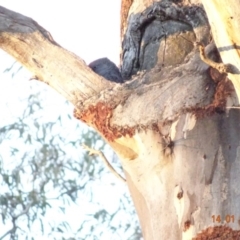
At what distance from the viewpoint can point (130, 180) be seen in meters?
1.66

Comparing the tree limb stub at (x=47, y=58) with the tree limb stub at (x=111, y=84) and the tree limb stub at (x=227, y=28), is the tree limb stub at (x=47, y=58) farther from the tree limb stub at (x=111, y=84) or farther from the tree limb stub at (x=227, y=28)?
the tree limb stub at (x=227, y=28)

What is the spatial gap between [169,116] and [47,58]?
1.22 ft

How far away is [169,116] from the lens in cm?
156

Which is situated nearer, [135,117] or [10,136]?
[135,117]

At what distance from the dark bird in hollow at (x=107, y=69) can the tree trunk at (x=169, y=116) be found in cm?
7

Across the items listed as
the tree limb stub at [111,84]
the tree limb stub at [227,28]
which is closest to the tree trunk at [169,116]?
the tree limb stub at [111,84]

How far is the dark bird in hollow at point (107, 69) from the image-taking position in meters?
1.78

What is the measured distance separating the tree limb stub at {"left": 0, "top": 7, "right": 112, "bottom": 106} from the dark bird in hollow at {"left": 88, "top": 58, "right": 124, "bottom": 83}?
108mm

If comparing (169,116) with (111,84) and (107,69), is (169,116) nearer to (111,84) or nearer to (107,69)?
(111,84)

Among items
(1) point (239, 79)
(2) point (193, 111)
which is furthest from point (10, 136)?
(1) point (239, 79)

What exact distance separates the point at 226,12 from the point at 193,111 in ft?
1.31

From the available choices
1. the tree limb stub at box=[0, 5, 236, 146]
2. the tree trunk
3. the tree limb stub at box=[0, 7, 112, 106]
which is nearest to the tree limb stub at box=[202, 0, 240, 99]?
the tree trunk

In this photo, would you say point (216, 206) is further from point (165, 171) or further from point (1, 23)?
point (1, 23)

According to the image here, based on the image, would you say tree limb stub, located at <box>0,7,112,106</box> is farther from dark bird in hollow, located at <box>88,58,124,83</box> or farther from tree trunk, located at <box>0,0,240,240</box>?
dark bird in hollow, located at <box>88,58,124,83</box>
